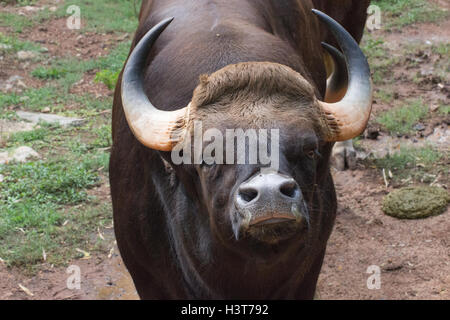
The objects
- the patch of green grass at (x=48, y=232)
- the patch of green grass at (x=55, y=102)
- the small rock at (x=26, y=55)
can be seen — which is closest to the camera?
the patch of green grass at (x=48, y=232)

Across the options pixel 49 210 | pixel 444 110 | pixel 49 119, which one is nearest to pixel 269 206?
pixel 49 210

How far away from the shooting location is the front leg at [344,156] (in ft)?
22.2

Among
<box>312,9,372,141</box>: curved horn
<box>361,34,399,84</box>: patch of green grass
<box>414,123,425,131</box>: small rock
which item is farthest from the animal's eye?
<box>361,34,399,84</box>: patch of green grass

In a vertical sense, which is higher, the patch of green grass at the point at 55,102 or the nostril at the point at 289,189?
the nostril at the point at 289,189

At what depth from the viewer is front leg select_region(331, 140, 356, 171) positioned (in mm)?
6758

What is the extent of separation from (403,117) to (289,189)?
5.52 metres

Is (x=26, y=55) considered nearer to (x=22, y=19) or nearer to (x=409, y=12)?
(x=22, y=19)

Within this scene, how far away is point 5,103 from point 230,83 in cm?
637

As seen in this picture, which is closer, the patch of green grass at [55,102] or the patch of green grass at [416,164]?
the patch of green grass at [416,164]

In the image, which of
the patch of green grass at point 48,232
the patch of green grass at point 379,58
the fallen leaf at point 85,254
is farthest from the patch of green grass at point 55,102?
the patch of green grass at point 379,58

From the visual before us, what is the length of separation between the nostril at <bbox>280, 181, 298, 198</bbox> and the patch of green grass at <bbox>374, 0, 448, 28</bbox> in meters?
9.32

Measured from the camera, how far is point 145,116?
309 centimetres
